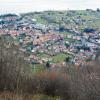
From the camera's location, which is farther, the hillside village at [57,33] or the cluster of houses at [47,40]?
the cluster of houses at [47,40]

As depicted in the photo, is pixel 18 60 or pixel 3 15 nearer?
pixel 18 60

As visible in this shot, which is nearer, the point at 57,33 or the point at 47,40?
the point at 47,40

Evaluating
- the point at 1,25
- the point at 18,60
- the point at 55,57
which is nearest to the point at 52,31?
the point at 1,25

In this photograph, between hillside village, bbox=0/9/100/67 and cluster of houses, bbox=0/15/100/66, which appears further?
cluster of houses, bbox=0/15/100/66

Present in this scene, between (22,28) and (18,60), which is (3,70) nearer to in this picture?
(18,60)
